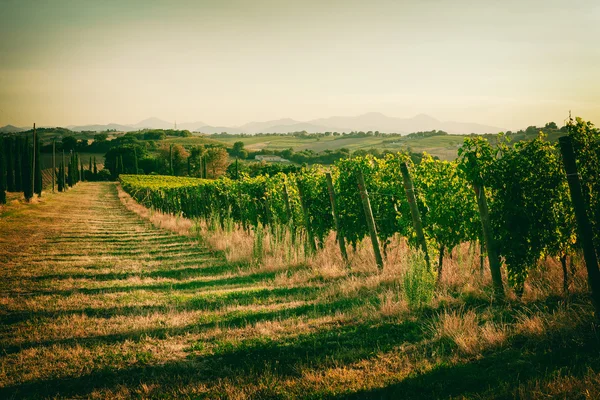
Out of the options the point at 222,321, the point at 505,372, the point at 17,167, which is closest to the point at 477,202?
the point at 505,372

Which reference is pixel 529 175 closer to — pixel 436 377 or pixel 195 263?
pixel 436 377

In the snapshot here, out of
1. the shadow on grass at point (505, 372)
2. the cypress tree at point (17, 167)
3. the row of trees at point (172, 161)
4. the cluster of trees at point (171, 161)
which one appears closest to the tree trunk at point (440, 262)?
the shadow on grass at point (505, 372)

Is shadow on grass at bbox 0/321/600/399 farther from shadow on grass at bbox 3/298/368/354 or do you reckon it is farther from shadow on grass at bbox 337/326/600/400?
shadow on grass at bbox 3/298/368/354

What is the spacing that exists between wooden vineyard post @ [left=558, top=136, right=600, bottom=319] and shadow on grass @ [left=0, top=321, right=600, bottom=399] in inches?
19.5

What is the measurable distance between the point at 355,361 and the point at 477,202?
361 centimetres

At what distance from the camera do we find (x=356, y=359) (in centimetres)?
454

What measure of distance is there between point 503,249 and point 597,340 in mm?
1980

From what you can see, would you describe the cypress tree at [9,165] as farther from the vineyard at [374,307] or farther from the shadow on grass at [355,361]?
the shadow on grass at [355,361]

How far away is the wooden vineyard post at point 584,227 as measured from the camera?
449cm

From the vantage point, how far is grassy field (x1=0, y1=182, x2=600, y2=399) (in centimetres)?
395

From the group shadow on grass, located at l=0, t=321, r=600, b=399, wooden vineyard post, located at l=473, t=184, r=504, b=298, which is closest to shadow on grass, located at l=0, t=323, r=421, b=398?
shadow on grass, located at l=0, t=321, r=600, b=399

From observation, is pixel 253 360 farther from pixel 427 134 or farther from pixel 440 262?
pixel 427 134

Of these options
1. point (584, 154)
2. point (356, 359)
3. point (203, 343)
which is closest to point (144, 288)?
point (203, 343)

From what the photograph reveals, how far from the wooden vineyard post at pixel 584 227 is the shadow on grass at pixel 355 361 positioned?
0.49m
